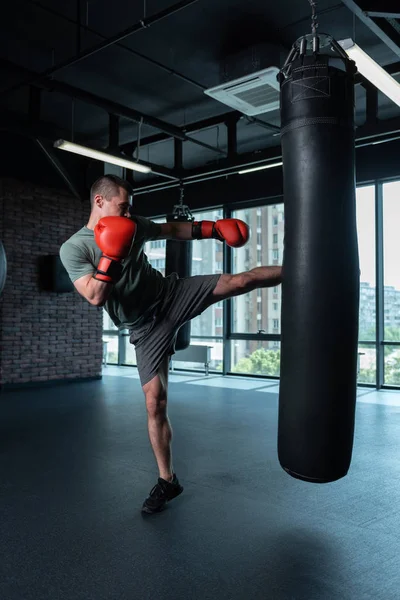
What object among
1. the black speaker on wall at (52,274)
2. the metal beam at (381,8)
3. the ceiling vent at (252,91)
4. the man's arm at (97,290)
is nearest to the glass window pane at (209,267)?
the black speaker on wall at (52,274)

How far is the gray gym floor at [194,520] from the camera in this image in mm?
1748

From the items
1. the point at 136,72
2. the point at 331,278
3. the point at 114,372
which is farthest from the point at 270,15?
the point at 114,372

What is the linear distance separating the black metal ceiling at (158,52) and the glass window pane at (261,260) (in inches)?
73.7

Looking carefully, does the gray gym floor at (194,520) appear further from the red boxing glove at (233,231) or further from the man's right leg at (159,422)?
the red boxing glove at (233,231)

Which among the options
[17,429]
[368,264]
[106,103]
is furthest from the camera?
[368,264]

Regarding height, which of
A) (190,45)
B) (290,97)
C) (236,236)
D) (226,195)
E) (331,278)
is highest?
(190,45)

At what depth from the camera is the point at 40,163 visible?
730 cm

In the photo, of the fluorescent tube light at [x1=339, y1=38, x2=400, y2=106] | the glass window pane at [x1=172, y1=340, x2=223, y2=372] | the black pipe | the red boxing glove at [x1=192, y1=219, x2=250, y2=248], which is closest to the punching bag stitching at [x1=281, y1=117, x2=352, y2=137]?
the red boxing glove at [x1=192, y1=219, x2=250, y2=248]

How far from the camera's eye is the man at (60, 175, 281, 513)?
2.33m

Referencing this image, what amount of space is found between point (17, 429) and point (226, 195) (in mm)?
5332

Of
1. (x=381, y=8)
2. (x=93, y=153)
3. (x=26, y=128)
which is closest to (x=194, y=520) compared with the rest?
(x=381, y=8)

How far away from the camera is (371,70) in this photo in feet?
12.3

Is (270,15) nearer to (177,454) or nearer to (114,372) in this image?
(177,454)

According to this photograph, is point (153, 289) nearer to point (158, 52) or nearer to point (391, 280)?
point (158, 52)
